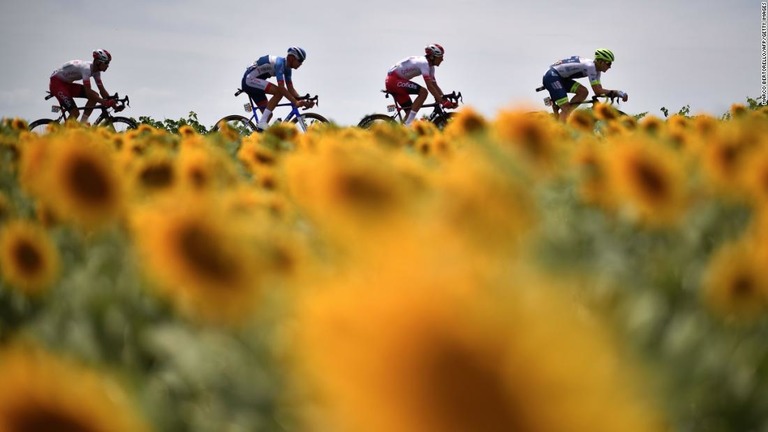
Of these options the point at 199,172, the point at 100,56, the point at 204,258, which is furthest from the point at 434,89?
the point at 204,258

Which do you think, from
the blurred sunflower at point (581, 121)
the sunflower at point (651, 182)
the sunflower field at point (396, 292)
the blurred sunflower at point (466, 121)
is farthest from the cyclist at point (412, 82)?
the sunflower at point (651, 182)

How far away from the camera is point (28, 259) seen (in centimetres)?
179

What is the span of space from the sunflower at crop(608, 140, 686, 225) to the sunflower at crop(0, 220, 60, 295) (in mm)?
1383

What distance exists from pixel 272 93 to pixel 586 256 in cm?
1362

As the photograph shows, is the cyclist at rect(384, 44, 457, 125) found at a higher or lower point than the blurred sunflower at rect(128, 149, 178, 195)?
higher

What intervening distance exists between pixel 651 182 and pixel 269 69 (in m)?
14.0

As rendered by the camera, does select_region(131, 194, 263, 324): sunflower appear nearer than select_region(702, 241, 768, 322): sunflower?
Yes

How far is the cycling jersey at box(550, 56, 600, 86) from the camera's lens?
13.6 m

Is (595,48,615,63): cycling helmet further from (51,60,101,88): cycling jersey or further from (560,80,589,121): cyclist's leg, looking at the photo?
(51,60,101,88): cycling jersey

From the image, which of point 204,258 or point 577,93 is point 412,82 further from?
point 204,258

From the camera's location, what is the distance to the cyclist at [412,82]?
48.6 ft

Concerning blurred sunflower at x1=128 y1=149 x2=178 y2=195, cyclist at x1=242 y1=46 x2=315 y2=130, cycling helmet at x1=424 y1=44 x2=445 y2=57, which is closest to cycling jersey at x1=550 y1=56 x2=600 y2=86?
cycling helmet at x1=424 y1=44 x2=445 y2=57

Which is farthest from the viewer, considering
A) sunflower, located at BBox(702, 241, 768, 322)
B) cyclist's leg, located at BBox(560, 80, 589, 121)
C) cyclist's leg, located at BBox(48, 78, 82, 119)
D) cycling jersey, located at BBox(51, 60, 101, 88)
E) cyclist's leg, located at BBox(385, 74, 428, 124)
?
cyclist's leg, located at BBox(48, 78, 82, 119)

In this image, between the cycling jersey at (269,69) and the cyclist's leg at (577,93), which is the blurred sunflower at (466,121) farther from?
the cycling jersey at (269,69)
